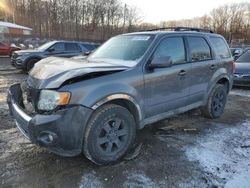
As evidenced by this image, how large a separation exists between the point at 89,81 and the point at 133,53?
1.18m

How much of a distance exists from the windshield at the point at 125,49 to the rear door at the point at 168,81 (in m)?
0.24

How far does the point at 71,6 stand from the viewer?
57938 millimetres

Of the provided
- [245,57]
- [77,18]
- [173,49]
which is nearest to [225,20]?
[77,18]

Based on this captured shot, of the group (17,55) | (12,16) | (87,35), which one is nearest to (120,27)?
(87,35)

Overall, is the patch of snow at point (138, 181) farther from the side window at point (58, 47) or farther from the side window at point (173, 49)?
the side window at point (58, 47)

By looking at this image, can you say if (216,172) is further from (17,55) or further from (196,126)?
(17,55)

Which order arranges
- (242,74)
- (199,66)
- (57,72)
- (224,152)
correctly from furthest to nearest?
1. (242,74)
2. (199,66)
3. (224,152)
4. (57,72)

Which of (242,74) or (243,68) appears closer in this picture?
(242,74)

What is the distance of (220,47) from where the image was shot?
18.8 feet

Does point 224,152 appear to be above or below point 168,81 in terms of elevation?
below

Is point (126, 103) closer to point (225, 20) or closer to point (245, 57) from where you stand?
point (245, 57)

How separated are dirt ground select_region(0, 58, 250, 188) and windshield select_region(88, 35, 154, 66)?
1412 mm

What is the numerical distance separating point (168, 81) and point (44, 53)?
9.62m

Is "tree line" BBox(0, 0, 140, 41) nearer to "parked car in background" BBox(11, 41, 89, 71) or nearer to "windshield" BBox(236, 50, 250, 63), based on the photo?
"parked car in background" BBox(11, 41, 89, 71)
